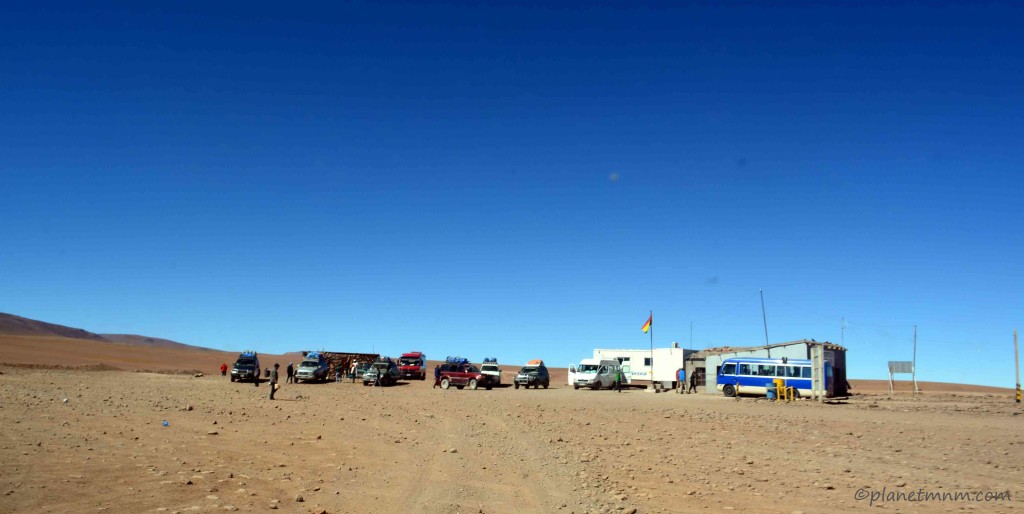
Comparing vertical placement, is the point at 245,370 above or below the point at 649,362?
below

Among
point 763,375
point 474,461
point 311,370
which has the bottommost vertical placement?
point 474,461

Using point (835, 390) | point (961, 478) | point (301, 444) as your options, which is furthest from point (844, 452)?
point (835, 390)

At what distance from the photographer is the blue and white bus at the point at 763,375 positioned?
130 feet

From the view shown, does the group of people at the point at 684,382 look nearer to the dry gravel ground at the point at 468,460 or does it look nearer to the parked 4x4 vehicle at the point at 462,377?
the parked 4x4 vehicle at the point at 462,377

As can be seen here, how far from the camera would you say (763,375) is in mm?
40969

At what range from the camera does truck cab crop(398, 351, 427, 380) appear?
62.6 metres

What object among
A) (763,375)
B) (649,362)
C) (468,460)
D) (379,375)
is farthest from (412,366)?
(468,460)

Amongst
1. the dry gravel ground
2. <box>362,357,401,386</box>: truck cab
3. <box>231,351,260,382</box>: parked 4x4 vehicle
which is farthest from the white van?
the dry gravel ground

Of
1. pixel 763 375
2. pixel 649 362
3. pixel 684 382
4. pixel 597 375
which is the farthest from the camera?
pixel 649 362

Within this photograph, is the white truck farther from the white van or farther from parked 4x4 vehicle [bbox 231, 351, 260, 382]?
parked 4x4 vehicle [bbox 231, 351, 260, 382]

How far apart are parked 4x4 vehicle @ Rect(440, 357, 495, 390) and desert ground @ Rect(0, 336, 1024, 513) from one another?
22891mm

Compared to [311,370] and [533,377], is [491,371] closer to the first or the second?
[533,377]

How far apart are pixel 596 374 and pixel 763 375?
13191 mm

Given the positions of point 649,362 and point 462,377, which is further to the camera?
point 649,362
